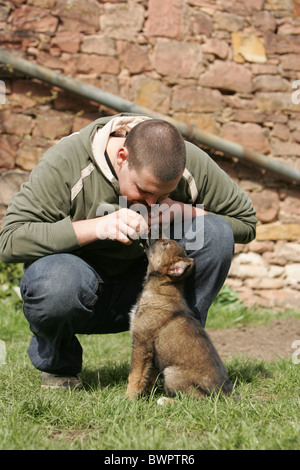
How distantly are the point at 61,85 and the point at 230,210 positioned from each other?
3641mm

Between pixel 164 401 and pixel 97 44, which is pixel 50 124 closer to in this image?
pixel 97 44

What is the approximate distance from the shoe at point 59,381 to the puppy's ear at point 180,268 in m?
0.91

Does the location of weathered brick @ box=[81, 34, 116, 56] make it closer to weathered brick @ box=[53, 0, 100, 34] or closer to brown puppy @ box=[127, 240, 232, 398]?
weathered brick @ box=[53, 0, 100, 34]

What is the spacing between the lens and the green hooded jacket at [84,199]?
10.1ft

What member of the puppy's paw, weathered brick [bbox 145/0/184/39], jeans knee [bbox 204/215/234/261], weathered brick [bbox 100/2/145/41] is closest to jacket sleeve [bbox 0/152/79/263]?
jeans knee [bbox 204/215/234/261]

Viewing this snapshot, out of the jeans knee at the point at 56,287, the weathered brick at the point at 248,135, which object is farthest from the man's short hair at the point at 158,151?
the weathered brick at the point at 248,135

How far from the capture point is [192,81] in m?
7.16

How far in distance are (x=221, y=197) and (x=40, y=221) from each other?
48.6 inches

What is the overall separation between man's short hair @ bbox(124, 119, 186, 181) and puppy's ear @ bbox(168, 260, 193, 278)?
1.84ft

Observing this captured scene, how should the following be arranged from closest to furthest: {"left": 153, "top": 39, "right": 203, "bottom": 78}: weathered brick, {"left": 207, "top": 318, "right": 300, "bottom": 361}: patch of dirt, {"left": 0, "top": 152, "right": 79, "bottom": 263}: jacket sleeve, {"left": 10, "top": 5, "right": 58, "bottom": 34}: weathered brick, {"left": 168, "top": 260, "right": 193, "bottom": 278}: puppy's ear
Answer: {"left": 0, "top": 152, "right": 79, "bottom": 263}: jacket sleeve → {"left": 168, "top": 260, "right": 193, "bottom": 278}: puppy's ear → {"left": 207, "top": 318, "right": 300, "bottom": 361}: patch of dirt → {"left": 10, "top": 5, "right": 58, "bottom": 34}: weathered brick → {"left": 153, "top": 39, "right": 203, "bottom": 78}: weathered brick

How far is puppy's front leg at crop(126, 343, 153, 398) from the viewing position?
3.04 meters

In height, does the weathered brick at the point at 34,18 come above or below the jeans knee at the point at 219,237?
above

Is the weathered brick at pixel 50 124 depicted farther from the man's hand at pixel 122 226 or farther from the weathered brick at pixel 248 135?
the man's hand at pixel 122 226
